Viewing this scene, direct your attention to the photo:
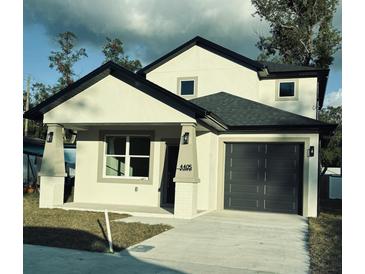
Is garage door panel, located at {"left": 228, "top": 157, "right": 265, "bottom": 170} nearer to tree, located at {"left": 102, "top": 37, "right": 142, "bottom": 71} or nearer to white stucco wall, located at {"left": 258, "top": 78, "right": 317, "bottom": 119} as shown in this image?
white stucco wall, located at {"left": 258, "top": 78, "right": 317, "bottom": 119}

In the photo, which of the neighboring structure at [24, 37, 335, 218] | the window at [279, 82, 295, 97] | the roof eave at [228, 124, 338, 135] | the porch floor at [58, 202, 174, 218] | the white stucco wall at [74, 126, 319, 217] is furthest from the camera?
the window at [279, 82, 295, 97]

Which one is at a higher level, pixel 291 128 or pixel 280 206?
pixel 291 128

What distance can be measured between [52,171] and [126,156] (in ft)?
8.75

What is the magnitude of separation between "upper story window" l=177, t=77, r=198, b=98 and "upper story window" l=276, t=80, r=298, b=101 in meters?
3.67

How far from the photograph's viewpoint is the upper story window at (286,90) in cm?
1768

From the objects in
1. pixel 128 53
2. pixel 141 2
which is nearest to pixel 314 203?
pixel 141 2

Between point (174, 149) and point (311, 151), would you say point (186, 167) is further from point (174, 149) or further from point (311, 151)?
point (311, 151)

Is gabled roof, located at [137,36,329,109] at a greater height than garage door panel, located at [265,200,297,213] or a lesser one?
greater

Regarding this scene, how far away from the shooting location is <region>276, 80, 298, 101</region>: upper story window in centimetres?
1768

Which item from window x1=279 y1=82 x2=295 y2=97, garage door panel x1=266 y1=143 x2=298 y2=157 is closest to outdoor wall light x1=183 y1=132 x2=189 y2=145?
garage door panel x1=266 y1=143 x2=298 y2=157

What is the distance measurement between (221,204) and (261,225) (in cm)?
368

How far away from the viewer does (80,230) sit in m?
9.32

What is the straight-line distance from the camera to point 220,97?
17391 mm

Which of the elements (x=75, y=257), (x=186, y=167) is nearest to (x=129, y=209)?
(x=186, y=167)
